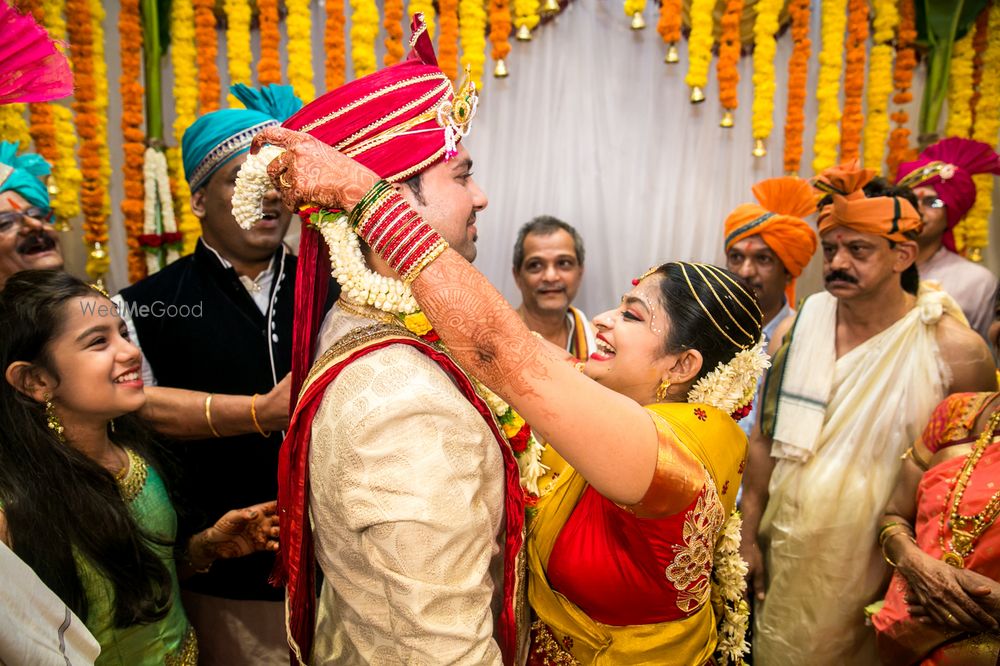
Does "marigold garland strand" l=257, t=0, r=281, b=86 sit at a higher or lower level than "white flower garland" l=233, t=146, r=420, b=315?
higher

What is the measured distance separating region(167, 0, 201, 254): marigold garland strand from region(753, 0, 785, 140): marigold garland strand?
9.39ft

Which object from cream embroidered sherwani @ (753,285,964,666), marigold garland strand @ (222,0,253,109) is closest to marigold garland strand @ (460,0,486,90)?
marigold garland strand @ (222,0,253,109)

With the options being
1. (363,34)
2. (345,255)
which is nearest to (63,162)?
(363,34)

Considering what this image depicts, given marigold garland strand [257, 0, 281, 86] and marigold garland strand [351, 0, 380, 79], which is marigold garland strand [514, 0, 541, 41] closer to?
marigold garland strand [351, 0, 380, 79]

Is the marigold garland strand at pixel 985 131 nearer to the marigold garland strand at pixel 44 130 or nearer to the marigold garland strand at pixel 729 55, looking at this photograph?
the marigold garland strand at pixel 729 55

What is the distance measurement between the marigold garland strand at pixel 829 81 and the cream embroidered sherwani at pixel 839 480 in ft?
3.67

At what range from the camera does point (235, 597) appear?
2.29m

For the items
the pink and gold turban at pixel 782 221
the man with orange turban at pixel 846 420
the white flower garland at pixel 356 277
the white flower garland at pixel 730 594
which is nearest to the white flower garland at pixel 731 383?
the white flower garland at pixel 730 594

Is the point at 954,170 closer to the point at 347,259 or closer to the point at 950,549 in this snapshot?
the point at 950,549

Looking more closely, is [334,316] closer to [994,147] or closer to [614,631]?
[614,631]

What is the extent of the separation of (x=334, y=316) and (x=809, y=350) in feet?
7.48

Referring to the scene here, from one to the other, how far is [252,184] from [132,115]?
2.56 metres

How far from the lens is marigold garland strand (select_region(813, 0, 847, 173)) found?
3691 millimetres

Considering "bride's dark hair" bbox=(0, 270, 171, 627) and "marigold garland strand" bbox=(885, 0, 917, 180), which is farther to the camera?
"marigold garland strand" bbox=(885, 0, 917, 180)
